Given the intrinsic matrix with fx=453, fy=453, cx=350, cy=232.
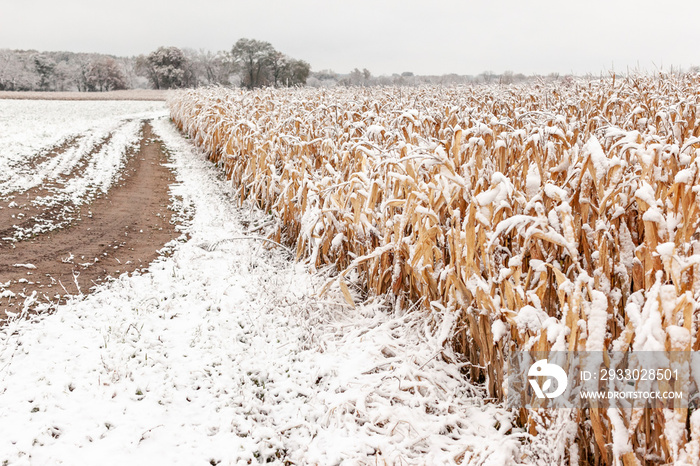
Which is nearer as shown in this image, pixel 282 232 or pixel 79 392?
pixel 79 392

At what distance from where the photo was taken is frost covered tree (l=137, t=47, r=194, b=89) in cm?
5819

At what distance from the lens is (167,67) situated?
57.7 meters

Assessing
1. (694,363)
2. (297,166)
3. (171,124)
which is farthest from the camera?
(171,124)

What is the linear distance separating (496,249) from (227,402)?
1.82 m

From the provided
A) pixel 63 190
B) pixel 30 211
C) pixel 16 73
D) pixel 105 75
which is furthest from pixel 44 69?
pixel 30 211

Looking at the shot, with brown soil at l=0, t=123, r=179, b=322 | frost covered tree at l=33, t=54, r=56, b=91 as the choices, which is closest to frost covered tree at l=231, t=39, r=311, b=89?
frost covered tree at l=33, t=54, r=56, b=91

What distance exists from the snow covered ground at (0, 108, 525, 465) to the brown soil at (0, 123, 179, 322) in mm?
430

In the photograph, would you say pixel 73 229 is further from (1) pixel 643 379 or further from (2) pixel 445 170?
(1) pixel 643 379

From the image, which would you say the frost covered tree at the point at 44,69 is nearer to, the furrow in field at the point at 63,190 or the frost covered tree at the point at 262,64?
Result: the frost covered tree at the point at 262,64

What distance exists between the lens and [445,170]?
2.55 metres

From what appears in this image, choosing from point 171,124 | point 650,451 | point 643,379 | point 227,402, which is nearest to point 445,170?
point 643,379

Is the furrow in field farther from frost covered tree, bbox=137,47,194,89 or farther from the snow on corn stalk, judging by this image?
frost covered tree, bbox=137,47,194,89

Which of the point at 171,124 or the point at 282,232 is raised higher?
the point at 171,124

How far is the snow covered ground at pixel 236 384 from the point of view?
2338mm
